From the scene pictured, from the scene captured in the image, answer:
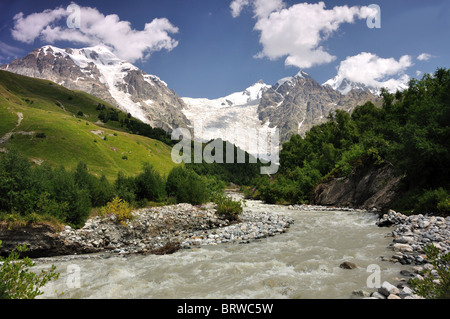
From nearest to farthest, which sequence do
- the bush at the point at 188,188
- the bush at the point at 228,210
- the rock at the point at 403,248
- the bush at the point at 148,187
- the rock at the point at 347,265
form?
the rock at the point at 347,265
the rock at the point at 403,248
the bush at the point at 228,210
the bush at the point at 188,188
the bush at the point at 148,187

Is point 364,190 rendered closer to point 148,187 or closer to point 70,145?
point 148,187

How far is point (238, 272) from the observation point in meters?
11.0

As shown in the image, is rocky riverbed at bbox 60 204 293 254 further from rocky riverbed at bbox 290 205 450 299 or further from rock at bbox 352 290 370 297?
rock at bbox 352 290 370 297

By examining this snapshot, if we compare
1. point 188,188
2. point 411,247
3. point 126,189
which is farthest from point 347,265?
point 126,189

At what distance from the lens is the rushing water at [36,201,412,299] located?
902 cm

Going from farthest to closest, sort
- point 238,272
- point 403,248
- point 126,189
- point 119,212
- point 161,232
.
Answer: point 126,189, point 161,232, point 119,212, point 403,248, point 238,272

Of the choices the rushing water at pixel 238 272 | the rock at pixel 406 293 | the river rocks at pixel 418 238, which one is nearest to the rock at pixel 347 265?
the rushing water at pixel 238 272

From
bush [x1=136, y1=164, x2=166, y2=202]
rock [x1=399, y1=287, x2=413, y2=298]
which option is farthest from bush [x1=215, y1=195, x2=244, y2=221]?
rock [x1=399, y1=287, x2=413, y2=298]

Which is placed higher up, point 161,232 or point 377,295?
point 377,295

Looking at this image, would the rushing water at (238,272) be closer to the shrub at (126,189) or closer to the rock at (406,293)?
the rock at (406,293)

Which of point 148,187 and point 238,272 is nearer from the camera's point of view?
point 238,272

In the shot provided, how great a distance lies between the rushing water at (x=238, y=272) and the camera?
29.6ft

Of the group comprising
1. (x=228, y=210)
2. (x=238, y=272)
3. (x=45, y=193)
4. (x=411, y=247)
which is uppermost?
(x=45, y=193)
